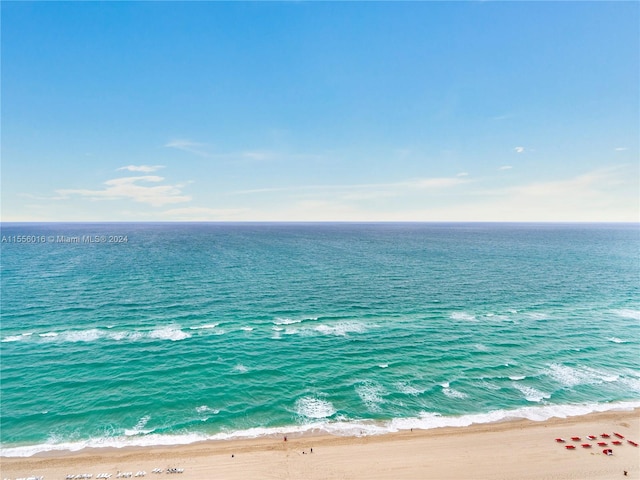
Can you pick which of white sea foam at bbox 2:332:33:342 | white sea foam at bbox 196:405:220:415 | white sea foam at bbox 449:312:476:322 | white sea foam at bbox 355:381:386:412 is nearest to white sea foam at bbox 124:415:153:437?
white sea foam at bbox 196:405:220:415

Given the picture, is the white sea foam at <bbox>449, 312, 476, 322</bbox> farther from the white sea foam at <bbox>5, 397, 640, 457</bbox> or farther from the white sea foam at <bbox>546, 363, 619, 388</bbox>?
the white sea foam at <bbox>5, 397, 640, 457</bbox>

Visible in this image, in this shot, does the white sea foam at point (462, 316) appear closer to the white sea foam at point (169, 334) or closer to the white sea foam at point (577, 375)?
the white sea foam at point (577, 375)

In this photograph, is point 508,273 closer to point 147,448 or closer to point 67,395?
point 147,448

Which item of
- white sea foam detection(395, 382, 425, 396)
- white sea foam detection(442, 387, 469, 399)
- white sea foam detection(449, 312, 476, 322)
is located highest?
white sea foam detection(449, 312, 476, 322)

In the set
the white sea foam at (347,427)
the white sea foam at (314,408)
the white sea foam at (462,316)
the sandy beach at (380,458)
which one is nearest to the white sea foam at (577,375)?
the white sea foam at (347,427)

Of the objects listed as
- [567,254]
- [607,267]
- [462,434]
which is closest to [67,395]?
[462,434]

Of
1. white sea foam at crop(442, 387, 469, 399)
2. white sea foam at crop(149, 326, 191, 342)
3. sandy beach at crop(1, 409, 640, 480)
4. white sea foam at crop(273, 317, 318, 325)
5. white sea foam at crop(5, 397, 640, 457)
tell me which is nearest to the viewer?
sandy beach at crop(1, 409, 640, 480)
